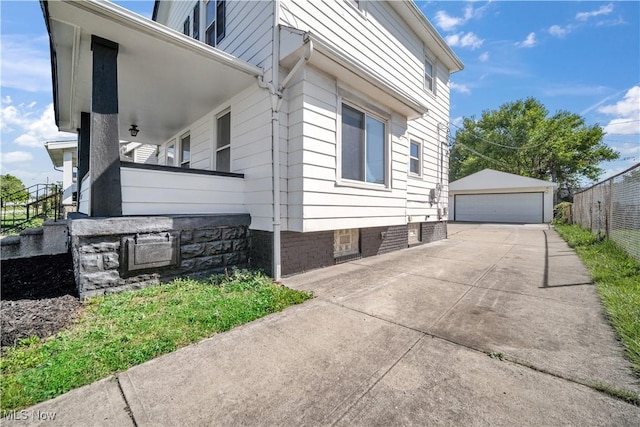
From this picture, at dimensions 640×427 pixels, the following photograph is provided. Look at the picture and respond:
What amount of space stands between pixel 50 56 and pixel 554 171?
3772 centimetres

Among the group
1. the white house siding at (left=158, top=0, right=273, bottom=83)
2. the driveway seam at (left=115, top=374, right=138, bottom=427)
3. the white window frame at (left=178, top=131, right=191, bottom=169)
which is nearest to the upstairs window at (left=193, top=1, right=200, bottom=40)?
the white house siding at (left=158, top=0, right=273, bottom=83)

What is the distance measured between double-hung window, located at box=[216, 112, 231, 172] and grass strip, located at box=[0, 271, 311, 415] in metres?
2.89

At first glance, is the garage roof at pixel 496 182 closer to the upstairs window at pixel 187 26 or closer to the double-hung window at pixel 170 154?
the double-hung window at pixel 170 154

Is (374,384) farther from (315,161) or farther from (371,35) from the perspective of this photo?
(371,35)

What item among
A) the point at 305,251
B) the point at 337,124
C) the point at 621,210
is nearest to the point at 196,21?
the point at 337,124

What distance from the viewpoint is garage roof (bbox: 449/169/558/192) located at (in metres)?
19.2

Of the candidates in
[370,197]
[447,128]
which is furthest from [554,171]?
[370,197]

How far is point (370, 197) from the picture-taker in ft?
17.8

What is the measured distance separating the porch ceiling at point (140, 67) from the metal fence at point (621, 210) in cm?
752

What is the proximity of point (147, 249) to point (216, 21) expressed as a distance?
5685mm

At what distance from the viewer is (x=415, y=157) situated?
7.90 m

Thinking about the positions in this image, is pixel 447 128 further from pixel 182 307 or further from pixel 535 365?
pixel 182 307

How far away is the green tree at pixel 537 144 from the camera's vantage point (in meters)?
26.0

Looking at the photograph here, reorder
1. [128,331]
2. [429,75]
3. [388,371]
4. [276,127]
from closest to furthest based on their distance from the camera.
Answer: [388,371] → [128,331] → [276,127] → [429,75]
